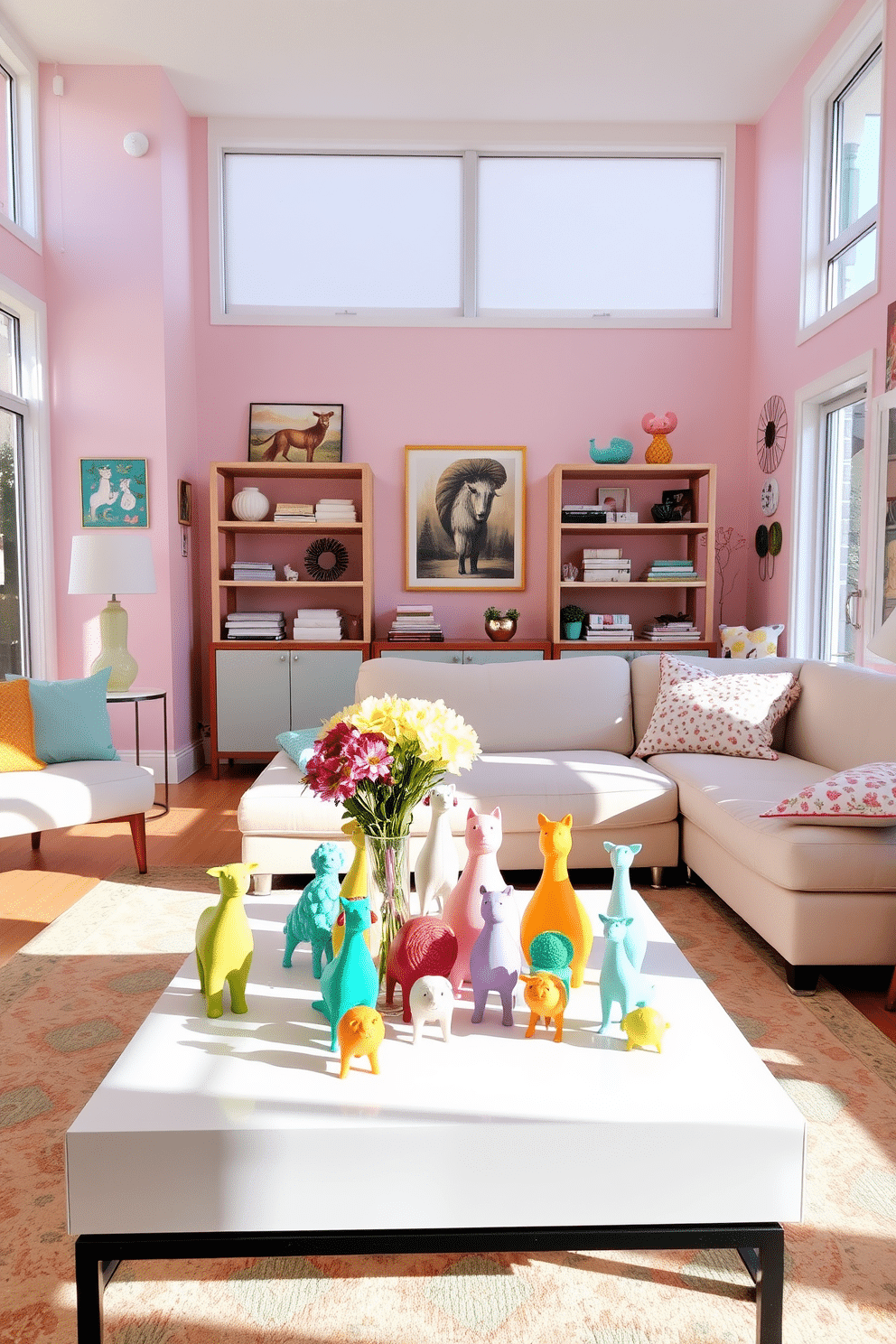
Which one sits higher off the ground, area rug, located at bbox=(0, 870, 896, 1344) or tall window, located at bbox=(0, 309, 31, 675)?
tall window, located at bbox=(0, 309, 31, 675)

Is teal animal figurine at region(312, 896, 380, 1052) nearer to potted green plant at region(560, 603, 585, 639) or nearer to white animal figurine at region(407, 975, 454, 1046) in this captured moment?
white animal figurine at region(407, 975, 454, 1046)

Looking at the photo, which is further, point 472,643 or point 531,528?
point 531,528

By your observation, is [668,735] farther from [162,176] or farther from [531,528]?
[162,176]

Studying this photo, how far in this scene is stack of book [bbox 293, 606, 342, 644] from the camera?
5.35 meters

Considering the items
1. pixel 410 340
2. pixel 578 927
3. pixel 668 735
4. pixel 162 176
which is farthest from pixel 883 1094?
pixel 162 176

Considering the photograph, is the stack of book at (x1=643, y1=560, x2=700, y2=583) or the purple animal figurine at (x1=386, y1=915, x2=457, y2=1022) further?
the stack of book at (x1=643, y1=560, x2=700, y2=583)

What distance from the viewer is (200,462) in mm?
5676

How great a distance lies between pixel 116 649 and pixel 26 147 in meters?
2.74

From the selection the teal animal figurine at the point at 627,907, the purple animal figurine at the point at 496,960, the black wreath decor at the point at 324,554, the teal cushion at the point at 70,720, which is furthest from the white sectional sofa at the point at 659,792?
the black wreath decor at the point at 324,554

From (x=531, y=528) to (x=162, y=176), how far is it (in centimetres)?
279

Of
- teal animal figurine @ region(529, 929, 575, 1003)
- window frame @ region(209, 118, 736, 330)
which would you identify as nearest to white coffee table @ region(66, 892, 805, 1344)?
teal animal figurine @ region(529, 929, 575, 1003)

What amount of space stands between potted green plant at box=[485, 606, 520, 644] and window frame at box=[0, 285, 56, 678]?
239 centimetres

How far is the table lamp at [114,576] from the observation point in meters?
4.10

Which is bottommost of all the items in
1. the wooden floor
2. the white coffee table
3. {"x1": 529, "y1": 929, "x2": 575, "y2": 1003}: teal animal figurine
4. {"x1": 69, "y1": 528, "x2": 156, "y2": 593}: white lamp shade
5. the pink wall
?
the wooden floor
